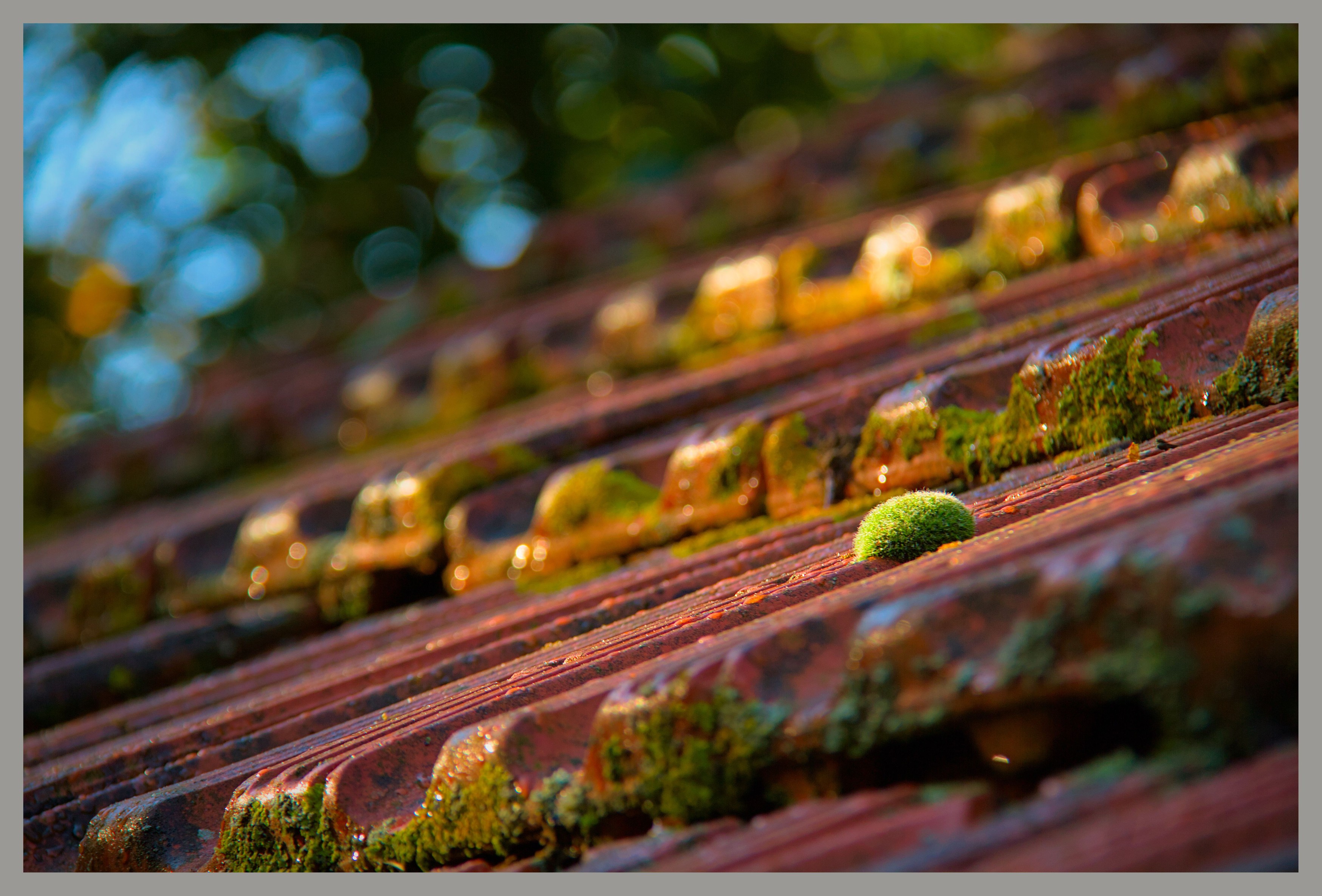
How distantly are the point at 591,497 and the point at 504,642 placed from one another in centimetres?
56

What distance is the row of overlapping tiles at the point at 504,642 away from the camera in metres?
1.76

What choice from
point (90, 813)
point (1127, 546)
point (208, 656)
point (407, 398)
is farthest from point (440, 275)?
point (1127, 546)

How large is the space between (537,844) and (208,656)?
2.12 metres

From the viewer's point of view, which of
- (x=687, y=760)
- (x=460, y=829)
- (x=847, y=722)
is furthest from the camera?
(x=460, y=829)

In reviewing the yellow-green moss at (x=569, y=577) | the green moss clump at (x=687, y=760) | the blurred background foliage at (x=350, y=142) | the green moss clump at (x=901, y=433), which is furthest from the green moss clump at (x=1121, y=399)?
the blurred background foliage at (x=350, y=142)

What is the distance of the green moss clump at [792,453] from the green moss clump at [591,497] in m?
0.39

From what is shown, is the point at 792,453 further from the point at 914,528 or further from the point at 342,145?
the point at 342,145

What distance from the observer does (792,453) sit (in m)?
2.29

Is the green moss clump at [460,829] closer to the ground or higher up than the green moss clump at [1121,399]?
closer to the ground

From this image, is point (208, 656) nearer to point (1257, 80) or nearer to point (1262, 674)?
point (1262, 674)

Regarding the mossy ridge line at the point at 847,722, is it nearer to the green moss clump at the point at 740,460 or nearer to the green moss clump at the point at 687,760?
the green moss clump at the point at 687,760

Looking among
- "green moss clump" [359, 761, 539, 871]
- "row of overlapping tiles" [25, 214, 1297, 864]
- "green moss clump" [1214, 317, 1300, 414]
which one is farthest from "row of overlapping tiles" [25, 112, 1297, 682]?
"green moss clump" [359, 761, 539, 871]

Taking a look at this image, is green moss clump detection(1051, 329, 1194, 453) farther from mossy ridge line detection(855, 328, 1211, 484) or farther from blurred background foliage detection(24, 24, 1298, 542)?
blurred background foliage detection(24, 24, 1298, 542)

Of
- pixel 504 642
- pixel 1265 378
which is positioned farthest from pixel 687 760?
pixel 1265 378
